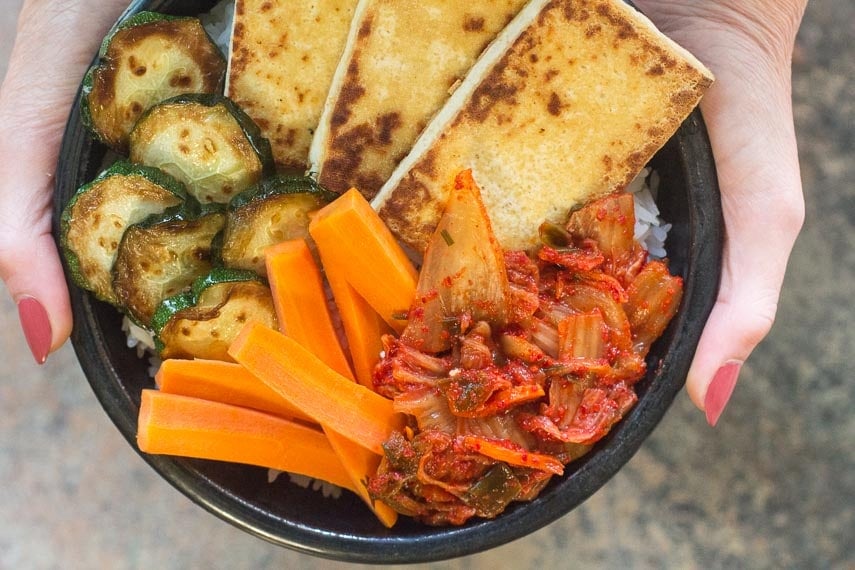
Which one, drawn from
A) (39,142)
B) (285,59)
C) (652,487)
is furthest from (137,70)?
(652,487)

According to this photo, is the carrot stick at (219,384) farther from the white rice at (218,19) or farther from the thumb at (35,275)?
the white rice at (218,19)

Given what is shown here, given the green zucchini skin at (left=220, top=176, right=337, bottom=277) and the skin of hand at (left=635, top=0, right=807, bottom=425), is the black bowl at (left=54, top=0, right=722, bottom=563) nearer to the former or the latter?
the skin of hand at (left=635, top=0, right=807, bottom=425)

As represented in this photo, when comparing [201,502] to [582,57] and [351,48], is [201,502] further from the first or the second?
[582,57]

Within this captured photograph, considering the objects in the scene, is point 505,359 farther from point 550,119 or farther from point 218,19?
point 218,19

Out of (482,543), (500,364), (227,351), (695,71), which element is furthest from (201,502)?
(695,71)

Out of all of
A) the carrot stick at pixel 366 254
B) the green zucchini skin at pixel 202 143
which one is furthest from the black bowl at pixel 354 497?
the carrot stick at pixel 366 254

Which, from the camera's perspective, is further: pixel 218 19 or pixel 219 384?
pixel 218 19
